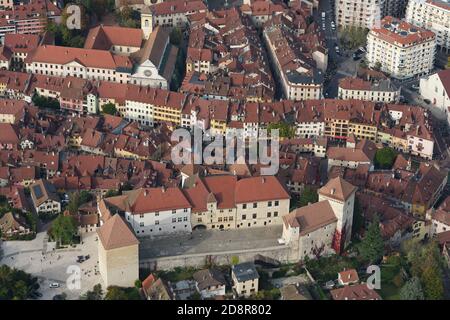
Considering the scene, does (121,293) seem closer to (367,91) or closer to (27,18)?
(367,91)

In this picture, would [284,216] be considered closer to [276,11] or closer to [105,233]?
[105,233]

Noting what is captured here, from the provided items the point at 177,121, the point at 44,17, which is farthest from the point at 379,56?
the point at 44,17

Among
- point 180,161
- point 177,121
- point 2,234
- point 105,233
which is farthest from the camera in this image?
point 177,121

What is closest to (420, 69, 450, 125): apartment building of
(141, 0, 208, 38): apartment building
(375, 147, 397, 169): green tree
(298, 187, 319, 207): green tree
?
(375, 147, 397, 169): green tree

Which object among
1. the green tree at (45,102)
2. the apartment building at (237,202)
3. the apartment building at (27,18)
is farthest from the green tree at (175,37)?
the apartment building at (237,202)

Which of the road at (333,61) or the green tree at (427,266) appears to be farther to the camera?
the road at (333,61)

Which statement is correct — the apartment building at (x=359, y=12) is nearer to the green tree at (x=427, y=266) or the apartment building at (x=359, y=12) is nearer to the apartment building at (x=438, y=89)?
the apartment building at (x=438, y=89)
